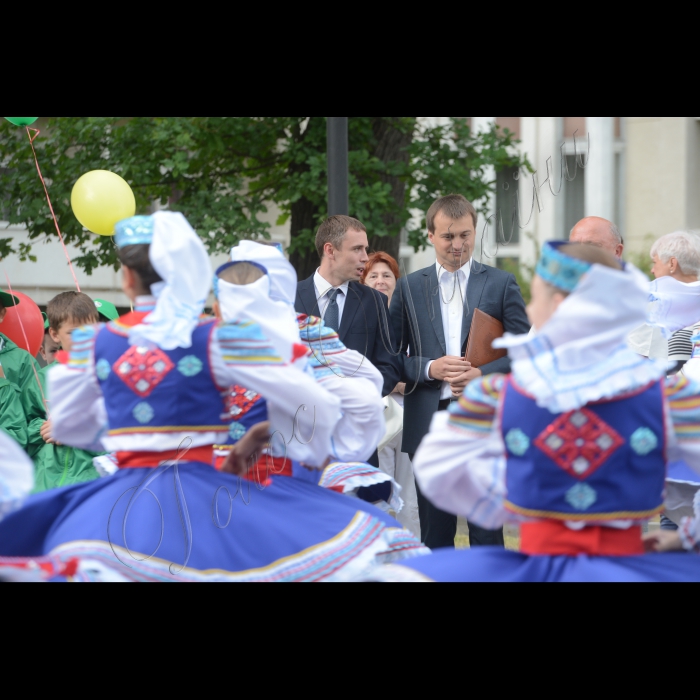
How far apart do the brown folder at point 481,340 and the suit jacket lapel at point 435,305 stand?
0.14m

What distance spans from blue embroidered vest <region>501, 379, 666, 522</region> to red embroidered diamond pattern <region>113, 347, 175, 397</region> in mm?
1054

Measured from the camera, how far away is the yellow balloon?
514 centimetres

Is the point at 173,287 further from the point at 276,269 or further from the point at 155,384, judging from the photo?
the point at 276,269

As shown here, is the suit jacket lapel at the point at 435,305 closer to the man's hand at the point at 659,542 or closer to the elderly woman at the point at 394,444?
the elderly woman at the point at 394,444

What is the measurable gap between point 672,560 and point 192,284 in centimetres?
151

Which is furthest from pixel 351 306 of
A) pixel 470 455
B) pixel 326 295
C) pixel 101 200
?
pixel 470 455

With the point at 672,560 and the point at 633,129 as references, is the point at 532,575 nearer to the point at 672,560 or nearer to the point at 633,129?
the point at 672,560

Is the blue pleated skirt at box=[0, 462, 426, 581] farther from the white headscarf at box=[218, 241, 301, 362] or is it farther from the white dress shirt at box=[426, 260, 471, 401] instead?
the white dress shirt at box=[426, 260, 471, 401]

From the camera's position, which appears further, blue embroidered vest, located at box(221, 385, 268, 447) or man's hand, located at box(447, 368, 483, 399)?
man's hand, located at box(447, 368, 483, 399)

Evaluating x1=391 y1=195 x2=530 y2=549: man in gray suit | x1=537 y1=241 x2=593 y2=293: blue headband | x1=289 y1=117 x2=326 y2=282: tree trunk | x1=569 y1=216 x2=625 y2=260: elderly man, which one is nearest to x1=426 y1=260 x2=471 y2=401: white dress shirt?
x1=391 y1=195 x2=530 y2=549: man in gray suit

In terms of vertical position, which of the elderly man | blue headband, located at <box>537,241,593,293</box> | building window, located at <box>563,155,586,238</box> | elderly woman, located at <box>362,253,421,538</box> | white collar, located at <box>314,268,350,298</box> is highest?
building window, located at <box>563,155,586,238</box>

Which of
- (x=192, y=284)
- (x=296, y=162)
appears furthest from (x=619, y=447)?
(x=296, y=162)

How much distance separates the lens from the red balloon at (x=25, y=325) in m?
5.55

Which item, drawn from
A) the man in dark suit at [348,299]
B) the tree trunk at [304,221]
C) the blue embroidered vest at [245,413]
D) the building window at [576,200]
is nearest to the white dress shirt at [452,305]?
the man in dark suit at [348,299]
